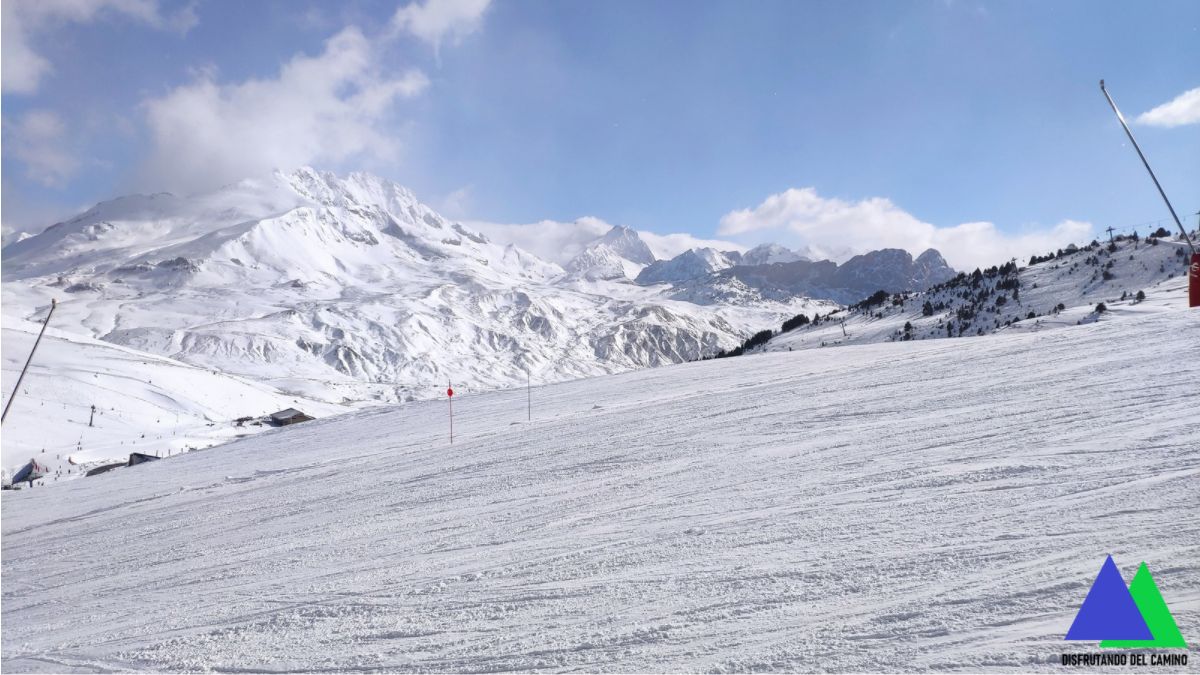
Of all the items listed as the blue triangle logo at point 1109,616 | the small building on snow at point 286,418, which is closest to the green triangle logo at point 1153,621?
the blue triangle logo at point 1109,616

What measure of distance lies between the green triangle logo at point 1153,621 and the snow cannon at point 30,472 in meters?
55.0

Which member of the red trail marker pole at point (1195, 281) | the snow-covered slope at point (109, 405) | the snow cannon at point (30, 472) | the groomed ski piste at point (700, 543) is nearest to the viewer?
the groomed ski piste at point (700, 543)

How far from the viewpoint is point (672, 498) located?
9.56 m

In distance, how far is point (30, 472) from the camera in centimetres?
4331

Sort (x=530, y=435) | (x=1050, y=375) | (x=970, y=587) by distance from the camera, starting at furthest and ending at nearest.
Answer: (x=530, y=435), (x=1050, y=375), (x=970, y=587)

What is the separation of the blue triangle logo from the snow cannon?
180 feet

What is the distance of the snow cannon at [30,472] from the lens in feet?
139

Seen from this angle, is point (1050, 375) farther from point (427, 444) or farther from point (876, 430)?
point (427, 444)

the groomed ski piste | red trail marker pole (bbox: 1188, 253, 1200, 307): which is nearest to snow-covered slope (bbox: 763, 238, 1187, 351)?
the groomed ski piste

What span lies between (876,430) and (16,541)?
1935cm

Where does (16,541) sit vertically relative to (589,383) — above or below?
below

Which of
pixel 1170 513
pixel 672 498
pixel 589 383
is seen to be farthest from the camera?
pixel 589 383

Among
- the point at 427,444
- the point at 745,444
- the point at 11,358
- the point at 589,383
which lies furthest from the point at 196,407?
the point at 745,444

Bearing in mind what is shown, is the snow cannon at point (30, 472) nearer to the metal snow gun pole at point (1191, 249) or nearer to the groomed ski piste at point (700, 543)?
the groomed ski piste at point (700, 543)
